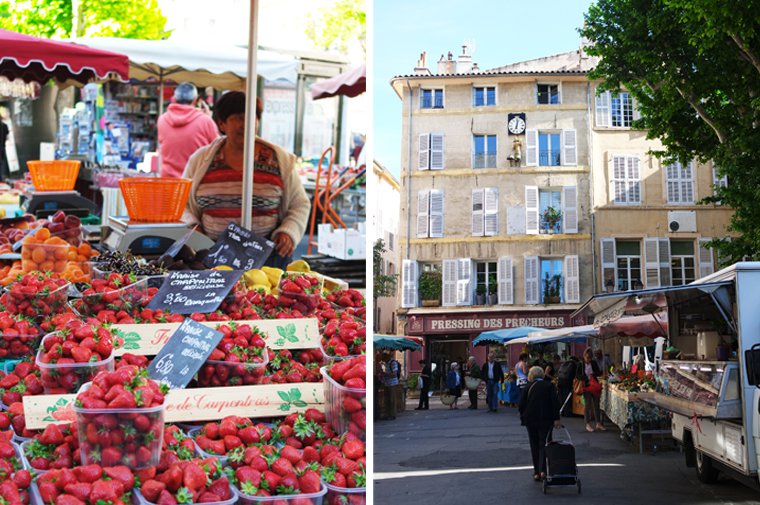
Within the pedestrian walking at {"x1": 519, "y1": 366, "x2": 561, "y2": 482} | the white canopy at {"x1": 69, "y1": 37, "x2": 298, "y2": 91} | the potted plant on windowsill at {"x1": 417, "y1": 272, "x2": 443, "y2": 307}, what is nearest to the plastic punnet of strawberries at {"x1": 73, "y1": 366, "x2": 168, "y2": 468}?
the pedestrian walking at {"x1": 519, "y1": 366, "x2": 561, "y2": 482}

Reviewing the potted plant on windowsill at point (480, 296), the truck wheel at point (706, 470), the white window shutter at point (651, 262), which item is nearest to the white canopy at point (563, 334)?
the potted plant on windowsill at point (480, 296)

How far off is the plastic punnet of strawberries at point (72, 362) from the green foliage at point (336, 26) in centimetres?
2196

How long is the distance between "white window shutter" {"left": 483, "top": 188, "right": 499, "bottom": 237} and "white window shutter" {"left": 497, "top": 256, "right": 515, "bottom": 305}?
0.76 m

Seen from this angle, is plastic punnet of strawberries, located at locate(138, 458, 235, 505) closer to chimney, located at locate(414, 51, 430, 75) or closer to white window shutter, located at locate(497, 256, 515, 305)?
white window shutter, located at locate(497, 256, 515, 305)

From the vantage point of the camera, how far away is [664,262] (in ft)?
67.4

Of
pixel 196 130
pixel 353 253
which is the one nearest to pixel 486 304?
pixel 196 130

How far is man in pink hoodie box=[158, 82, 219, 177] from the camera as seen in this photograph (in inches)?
296

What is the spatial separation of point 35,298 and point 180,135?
5.15m

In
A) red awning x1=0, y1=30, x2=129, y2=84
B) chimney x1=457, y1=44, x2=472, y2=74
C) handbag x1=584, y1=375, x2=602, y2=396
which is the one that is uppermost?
chimney x1=457, y1=44, x2=472, y2=74

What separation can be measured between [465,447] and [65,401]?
368 inches

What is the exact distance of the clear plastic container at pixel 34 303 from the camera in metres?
2.61

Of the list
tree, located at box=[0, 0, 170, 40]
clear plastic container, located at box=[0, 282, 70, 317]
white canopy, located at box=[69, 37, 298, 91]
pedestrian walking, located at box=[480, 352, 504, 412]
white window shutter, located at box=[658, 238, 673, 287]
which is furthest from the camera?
white window shutter, located at box=[658, 238, 673, 287]

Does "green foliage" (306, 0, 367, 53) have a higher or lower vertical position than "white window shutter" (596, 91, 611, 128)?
higher

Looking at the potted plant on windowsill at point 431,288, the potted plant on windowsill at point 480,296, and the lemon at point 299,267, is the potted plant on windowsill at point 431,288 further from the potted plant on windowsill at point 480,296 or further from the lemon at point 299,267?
the lemon at point 299,267
